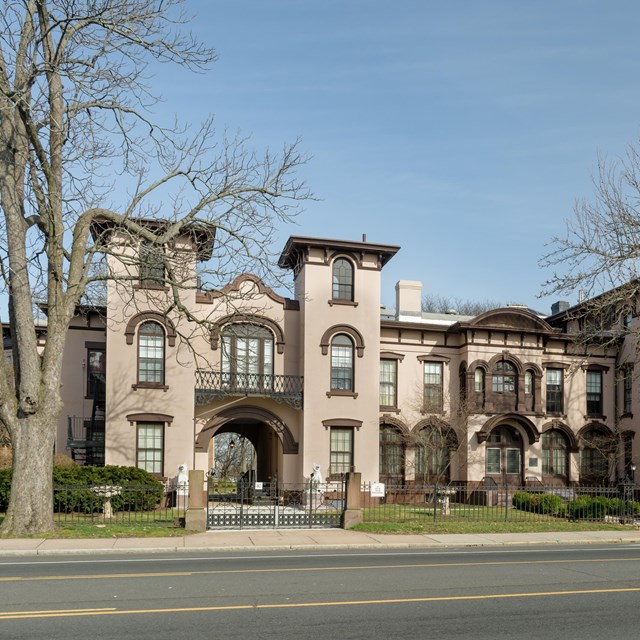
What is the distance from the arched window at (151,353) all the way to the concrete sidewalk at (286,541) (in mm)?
10574

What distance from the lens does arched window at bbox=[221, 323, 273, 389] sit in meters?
31.2

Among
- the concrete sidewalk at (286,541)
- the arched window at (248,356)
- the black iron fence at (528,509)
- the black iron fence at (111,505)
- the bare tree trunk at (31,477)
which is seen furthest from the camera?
the arched window at (248,356)

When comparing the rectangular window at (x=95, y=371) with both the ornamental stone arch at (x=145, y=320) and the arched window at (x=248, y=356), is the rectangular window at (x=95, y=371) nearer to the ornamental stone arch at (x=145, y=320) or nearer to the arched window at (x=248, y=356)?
the ornamental stone arch at (x=145, y=320)

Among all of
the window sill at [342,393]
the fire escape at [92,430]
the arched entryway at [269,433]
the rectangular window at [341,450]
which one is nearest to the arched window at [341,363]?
the window sill at [342,393]

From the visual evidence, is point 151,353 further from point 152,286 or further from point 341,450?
point 341,450

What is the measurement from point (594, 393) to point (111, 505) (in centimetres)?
2484

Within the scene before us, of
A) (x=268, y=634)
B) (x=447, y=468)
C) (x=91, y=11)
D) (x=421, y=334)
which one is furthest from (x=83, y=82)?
(x=447, y=468)

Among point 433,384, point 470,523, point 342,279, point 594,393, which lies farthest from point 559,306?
point 470,523

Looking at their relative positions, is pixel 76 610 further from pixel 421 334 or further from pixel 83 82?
pixel 421 334

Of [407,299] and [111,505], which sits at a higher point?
[407,299]

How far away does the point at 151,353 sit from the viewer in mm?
29891

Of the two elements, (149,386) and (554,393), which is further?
(554,393)

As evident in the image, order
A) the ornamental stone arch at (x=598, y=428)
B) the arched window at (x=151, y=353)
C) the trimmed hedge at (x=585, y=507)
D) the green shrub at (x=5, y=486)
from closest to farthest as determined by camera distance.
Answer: the green shrub at (x=5, y=486), the trimmed hedge at (x=585, y=507), the arched window at (x=151, y=353), the ornamental stone arch at (x=598, y=428)

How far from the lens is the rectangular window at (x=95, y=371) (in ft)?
105
